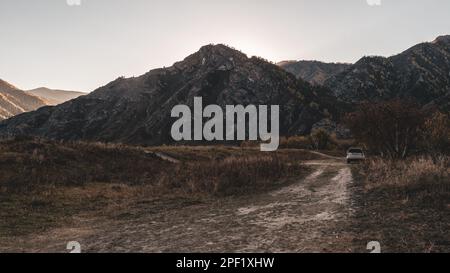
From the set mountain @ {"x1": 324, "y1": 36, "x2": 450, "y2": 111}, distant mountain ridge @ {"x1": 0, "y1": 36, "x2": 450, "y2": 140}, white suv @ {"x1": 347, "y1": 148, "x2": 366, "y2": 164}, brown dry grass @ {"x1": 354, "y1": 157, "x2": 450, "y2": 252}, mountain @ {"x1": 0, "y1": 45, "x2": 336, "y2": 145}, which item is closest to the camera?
brown dry grass @ {"x1": 354, "y1": 157, "x2": 450, "y2": 252}

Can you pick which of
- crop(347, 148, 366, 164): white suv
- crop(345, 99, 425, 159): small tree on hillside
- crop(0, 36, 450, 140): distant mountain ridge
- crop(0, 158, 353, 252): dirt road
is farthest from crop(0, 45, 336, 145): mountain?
crop(0, 158, 353, 252): dirt road

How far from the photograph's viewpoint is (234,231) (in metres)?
11.5

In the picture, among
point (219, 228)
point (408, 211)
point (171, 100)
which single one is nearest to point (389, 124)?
point (408, 211)

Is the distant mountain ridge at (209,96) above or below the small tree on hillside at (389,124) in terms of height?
above

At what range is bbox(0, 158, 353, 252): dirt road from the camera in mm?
9914

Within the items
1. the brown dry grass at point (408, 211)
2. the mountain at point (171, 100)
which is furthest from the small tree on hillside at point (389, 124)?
the mountain at point (171, 100)

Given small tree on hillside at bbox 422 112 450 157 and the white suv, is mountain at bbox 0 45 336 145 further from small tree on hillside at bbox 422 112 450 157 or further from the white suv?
the white suv

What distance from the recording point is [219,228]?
477 inches

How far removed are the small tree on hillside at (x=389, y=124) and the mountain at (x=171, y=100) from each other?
8390cm

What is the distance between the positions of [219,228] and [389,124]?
3095 centimetres

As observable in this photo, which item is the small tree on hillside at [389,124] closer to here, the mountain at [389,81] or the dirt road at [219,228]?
the dirt road at [219,228]

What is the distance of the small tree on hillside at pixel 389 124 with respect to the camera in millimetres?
37812

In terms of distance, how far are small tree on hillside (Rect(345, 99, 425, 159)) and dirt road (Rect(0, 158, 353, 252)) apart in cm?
2219
